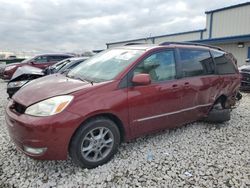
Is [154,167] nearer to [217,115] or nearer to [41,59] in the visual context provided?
[217,115]

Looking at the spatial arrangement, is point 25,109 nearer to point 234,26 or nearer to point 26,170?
point 26,170

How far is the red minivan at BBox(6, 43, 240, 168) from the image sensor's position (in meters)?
2.71

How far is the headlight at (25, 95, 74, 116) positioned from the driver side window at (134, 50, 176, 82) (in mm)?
1113

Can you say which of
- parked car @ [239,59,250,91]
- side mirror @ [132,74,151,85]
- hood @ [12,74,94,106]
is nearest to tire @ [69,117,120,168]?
hood @ [12,74,94,106]

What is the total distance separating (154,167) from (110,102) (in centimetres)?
108

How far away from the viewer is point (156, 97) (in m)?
3.48

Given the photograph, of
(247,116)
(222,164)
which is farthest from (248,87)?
(222,164)

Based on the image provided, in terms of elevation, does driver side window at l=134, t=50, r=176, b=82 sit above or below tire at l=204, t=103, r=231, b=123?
above

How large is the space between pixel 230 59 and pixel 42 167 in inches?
173

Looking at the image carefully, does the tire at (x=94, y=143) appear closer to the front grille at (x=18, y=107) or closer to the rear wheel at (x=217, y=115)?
the front grille at (x=18, y=107)

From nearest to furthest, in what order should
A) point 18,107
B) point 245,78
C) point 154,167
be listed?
1. point 18,107
2. point 154,167
3. point 245,78

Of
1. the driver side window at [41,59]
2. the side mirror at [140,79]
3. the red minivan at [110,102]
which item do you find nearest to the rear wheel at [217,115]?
the red minivan at [110,102]

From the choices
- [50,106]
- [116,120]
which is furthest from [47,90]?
[116,120]

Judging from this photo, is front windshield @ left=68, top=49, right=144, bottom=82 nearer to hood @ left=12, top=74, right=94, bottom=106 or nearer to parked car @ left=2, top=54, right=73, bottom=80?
hood @ left=12, top=74, right=94, bottom=106
